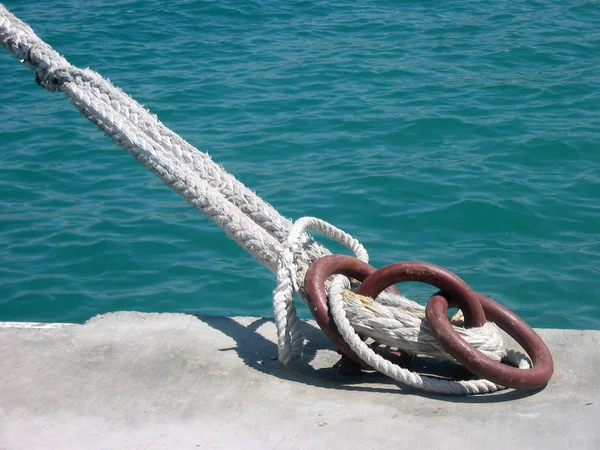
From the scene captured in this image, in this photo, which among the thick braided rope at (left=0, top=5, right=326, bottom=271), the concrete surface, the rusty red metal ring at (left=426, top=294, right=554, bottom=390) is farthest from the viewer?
the thick braided rope at (left=0, top=5, right=326, bottom=271)

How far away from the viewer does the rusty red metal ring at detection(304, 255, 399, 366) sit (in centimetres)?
260

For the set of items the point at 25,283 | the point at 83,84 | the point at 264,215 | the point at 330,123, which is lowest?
the point at 25,283

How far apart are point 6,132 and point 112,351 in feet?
16.4

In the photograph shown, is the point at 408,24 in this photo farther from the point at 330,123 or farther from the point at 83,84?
the point at 83,84

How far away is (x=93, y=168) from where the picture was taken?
21.4ft

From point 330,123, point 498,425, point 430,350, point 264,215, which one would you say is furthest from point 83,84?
point 330,123

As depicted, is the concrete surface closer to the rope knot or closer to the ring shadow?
the ring shadow

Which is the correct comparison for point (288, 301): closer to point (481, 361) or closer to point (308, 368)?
point (308, 368)

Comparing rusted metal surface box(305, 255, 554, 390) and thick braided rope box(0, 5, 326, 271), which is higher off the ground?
thick braided rope box(0, 5, 326, 271)

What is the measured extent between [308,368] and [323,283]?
0.37 metres

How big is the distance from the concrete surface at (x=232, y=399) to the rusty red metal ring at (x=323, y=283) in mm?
173

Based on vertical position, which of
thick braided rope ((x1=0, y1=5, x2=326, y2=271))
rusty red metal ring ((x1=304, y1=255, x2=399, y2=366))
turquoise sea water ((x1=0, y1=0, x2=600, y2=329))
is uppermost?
thick braided rope ((x1=0, y1=5, x2=326, y2=271))

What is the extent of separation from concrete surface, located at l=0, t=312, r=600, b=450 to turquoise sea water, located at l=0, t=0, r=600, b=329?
1.64 metres

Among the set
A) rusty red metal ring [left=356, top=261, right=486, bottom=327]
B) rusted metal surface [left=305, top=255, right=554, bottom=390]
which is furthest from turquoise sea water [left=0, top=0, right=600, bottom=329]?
rusty red metal ring [left=356, top=261, right=486, bottom=327]
